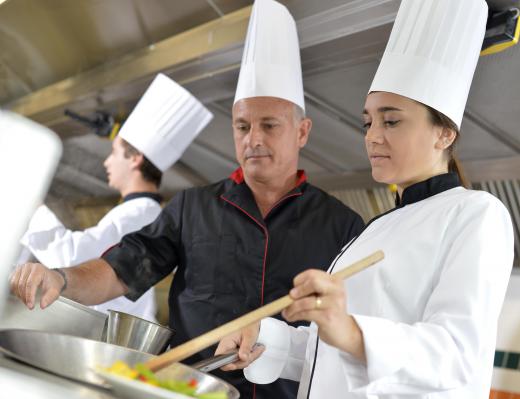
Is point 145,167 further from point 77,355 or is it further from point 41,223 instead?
point 77,355

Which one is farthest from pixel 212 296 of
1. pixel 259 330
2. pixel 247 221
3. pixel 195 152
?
pixel 195 152

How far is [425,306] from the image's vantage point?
993 millimetres

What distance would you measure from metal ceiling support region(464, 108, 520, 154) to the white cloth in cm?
69

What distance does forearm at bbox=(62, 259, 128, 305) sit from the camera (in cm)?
139

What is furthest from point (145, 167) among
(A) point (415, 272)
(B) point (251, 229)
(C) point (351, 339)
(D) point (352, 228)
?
(C) point (351, 339)

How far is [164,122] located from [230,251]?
969 mm

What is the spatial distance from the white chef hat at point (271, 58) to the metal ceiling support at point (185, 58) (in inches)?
2.5

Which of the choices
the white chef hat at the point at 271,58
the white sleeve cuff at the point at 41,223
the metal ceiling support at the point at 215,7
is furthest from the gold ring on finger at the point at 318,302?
the white sleeve cuff at the point at 41,223

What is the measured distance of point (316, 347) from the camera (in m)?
1.16

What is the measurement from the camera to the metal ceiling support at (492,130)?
1735 mm

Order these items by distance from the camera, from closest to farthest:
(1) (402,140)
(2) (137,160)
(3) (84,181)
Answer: (1) (402,140) < (2) (137,160) < (3) (84,181)

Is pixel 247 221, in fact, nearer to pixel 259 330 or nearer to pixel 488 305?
pixel 259 330

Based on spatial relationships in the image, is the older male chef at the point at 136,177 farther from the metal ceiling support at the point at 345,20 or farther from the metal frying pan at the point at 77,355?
the metal frying pan at the point at 77,355

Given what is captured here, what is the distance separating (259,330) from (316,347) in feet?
0.41
